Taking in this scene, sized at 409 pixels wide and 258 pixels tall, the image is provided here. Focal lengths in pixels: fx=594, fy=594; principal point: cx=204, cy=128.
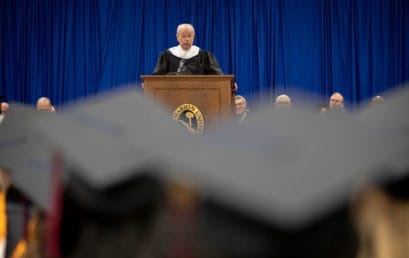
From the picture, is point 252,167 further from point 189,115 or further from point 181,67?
point 181,67

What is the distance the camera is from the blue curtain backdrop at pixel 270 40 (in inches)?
404

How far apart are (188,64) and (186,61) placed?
4 cm

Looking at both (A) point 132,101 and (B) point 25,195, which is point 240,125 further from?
(B) point 25,195

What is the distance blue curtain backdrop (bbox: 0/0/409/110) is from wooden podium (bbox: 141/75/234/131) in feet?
16.6

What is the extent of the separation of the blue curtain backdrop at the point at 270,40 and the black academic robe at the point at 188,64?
376 centimetres

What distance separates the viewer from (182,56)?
6516 mm

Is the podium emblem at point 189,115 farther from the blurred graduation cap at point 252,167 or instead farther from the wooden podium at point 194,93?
the blurred graduation cap at point 252,167

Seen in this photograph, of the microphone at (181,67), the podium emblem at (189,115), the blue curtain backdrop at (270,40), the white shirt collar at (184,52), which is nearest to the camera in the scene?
the podium emblem at (189,115)

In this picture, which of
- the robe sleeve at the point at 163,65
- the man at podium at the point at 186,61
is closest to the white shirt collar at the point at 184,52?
the man at podium at the point at 186,61

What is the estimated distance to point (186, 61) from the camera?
6.48m

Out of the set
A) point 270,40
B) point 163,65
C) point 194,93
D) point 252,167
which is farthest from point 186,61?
point 252,167


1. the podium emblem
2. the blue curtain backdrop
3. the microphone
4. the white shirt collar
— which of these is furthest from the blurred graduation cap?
the blue curtain backdrop

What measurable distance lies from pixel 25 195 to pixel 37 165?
105 mm

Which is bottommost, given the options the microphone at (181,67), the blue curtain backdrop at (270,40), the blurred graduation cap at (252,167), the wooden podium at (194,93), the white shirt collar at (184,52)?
the blurred graduation cap at (252,167)
